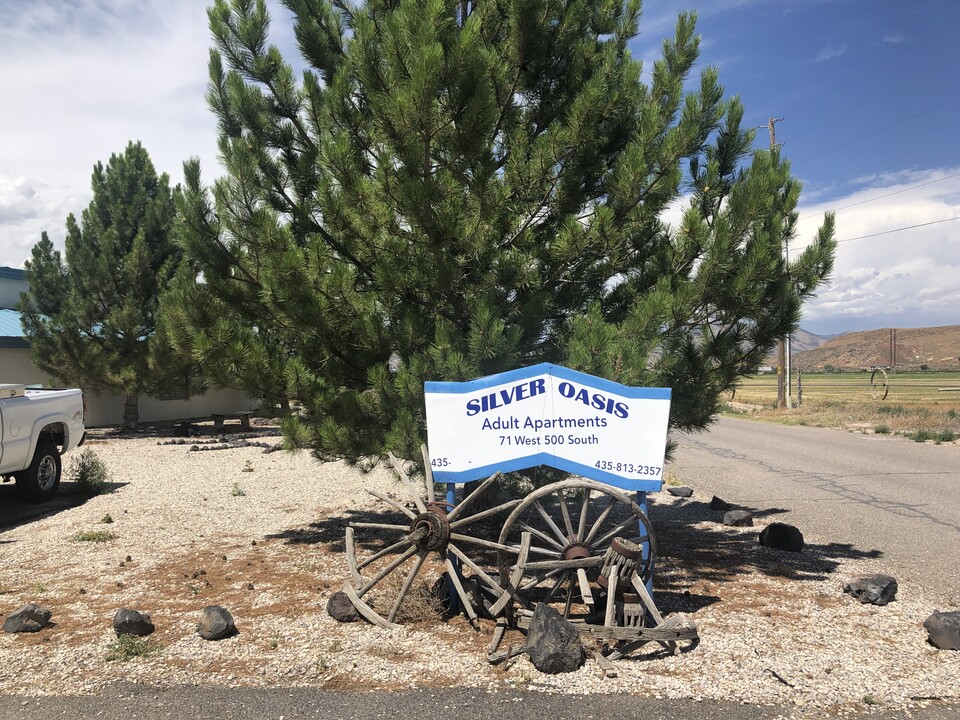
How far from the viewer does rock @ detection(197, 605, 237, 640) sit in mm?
4965

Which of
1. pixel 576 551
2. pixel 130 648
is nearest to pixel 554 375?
pixel 576 551

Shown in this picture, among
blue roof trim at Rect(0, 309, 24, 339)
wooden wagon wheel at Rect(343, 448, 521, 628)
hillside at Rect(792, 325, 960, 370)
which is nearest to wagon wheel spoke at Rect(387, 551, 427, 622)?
wooden wagon wheel at Rect(343, 448, 521, 628)

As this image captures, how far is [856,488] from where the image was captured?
11734 mm

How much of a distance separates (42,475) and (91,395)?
11858mm

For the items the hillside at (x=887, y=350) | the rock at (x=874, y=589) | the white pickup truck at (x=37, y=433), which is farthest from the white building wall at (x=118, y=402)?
the hillside at (x=887, y=350)

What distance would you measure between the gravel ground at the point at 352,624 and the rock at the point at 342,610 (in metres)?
0.09

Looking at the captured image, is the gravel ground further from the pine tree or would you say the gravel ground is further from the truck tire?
the pine tree

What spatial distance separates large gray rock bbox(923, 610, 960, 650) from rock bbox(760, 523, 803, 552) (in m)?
2.73

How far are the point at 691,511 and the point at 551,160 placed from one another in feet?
19.3

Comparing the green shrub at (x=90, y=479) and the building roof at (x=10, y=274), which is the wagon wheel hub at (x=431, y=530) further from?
the building roof at (x=10, y=274)

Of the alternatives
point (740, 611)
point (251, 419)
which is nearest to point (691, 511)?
point (740, 611)

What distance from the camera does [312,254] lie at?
20.8 ft

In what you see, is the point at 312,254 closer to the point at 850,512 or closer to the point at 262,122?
the point at 262,122

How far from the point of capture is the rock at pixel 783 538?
7680mm
